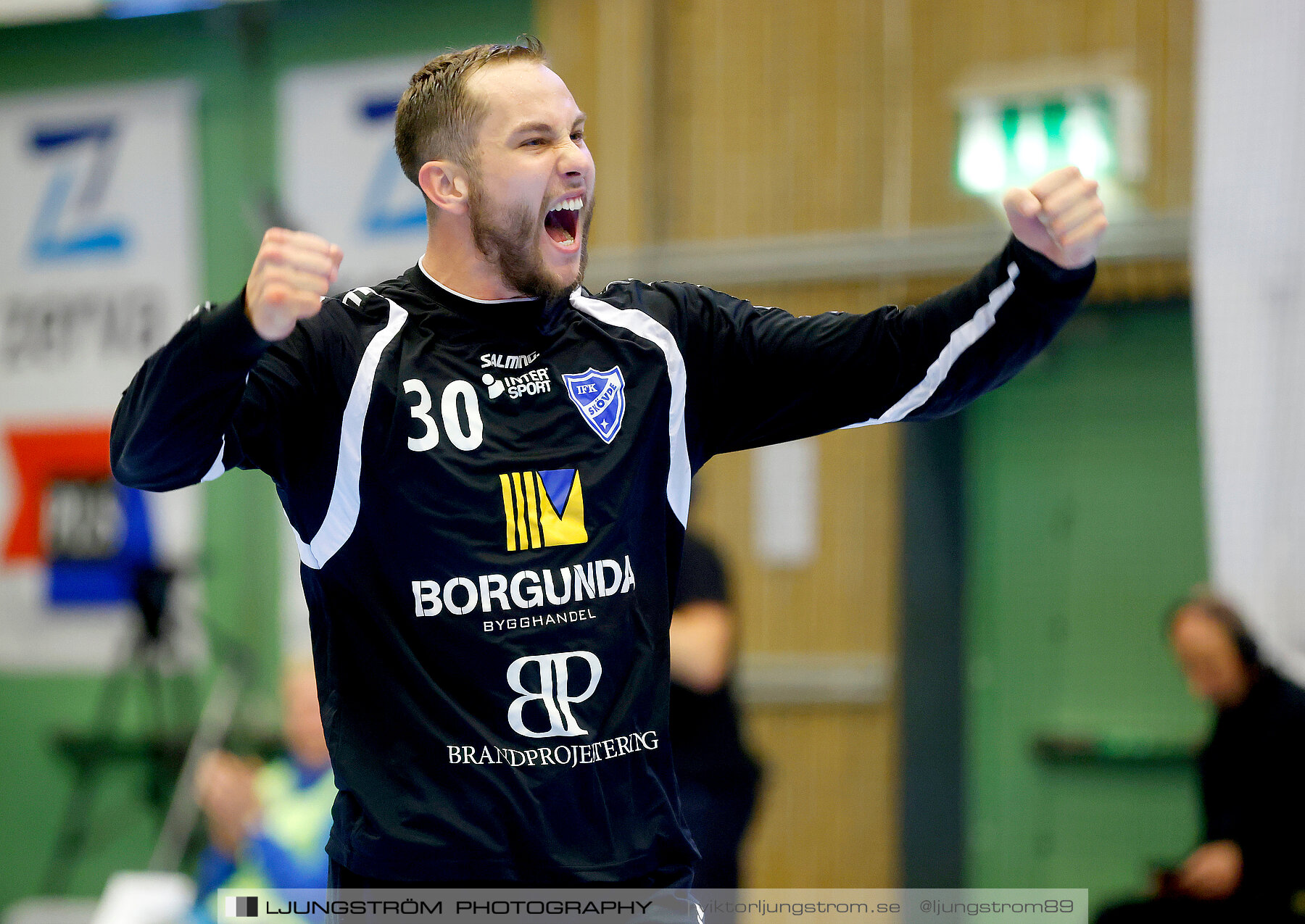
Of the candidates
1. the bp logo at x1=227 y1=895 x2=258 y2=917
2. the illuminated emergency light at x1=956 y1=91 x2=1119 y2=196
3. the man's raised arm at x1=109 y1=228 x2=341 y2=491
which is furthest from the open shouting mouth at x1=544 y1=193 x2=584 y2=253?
the illuminated emergency light at x1=956 y1=91 x2=1119 y2=196

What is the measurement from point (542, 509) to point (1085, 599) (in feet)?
13.9

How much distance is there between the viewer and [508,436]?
1845 mm

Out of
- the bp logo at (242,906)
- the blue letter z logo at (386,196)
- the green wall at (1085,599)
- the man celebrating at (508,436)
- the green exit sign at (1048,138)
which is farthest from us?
the blue letter z logo at (386,196)

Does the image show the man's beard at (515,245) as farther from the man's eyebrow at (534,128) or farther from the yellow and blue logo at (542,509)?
the yellow and blue logo at (542,509)

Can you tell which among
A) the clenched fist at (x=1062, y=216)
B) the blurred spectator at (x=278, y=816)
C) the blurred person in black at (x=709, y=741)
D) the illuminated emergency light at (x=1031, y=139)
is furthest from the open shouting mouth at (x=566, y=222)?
the illuminated emergency light at (x=1031, y=139)

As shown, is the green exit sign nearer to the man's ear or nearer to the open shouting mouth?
the open shouting mouth

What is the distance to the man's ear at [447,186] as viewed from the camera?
196cm

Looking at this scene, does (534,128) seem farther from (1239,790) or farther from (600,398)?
(1239,790)

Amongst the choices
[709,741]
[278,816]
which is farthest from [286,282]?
[278,816]

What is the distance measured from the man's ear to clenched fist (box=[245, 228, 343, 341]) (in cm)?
37

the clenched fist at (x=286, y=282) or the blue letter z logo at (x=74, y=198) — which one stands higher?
the blue letter z logo at (x=74, y=198)

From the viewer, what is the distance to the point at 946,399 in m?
1.97

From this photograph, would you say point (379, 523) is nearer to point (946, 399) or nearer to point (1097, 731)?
point (946, 399)

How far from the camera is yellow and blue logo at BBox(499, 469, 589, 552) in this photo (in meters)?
1.81
